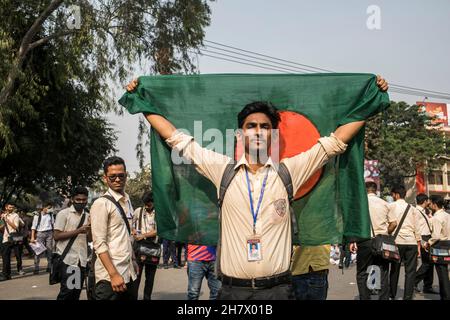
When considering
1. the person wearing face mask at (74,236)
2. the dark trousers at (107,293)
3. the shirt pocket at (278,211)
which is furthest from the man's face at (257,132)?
the person wearing face mask at (74,236)

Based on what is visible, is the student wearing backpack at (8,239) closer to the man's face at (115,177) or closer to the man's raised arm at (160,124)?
the man's face at (115,177)

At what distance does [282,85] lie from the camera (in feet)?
13.9

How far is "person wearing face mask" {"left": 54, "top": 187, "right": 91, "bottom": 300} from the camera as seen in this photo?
21.9 ft

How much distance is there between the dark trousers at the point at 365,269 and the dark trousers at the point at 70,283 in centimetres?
400

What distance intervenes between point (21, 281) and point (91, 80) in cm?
653

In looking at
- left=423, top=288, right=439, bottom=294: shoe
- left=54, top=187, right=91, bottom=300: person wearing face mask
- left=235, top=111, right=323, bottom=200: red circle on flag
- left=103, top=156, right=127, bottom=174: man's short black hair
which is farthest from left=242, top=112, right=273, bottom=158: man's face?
left=423, top=288, right=439, bottom=294: shoe

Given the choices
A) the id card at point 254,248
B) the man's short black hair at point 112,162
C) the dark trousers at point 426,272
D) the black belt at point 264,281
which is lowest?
the dark trousers at point 426,272

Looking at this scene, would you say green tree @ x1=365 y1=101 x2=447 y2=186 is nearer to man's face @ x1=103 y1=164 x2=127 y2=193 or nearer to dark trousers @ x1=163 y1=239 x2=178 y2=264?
dark trousers @ x1=163 y1=239 x2=178 y2=264

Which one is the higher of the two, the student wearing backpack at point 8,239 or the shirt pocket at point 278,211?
the shirt pocket at point 278,211

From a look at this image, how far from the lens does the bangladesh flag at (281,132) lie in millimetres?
4086

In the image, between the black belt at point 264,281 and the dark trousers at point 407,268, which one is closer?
the black belt at point 264,281
